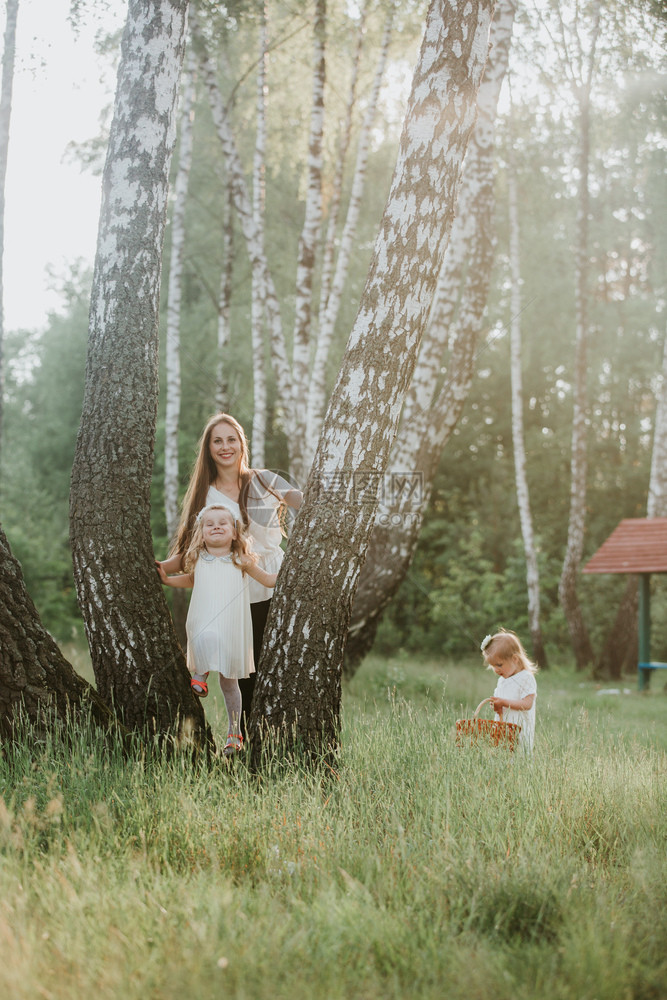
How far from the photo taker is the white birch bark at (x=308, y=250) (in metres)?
9.53

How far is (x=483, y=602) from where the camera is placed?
17734 mm

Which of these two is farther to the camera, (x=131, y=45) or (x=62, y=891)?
(x=131, y=45)

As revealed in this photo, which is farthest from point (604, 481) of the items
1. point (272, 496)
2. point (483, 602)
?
point (272, 496)

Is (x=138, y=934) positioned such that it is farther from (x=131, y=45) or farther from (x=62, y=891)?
(x=131, y=45)

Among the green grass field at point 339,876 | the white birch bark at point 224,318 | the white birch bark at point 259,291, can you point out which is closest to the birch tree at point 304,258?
the white birch bark at point 259,291

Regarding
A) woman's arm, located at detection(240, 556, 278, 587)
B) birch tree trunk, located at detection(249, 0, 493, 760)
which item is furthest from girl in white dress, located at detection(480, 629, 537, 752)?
woman's arm, located at detection(240, 556, 278, 587)

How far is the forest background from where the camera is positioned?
599 inches

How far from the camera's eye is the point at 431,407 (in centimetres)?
811

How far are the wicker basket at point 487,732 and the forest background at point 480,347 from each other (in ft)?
32.2

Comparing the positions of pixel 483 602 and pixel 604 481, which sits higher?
pixel 604 481

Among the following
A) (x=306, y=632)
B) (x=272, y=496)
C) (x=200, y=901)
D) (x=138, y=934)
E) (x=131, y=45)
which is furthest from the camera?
(x=272, y=496)

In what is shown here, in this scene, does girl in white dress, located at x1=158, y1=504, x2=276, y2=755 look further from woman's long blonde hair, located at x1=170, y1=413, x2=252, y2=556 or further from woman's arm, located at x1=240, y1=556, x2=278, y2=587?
woman's long blonde hair, located at x1=170, y1=413, x2=252, y2=556

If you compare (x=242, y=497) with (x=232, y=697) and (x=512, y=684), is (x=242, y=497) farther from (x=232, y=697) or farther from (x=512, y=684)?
(x=512, y=684)

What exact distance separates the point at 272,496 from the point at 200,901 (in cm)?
260
